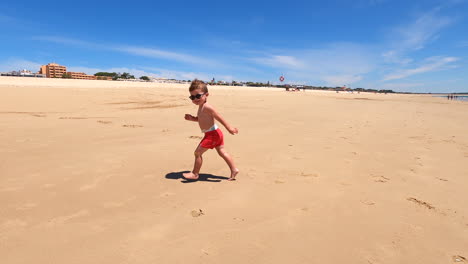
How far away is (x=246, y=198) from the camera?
2500 millimetres

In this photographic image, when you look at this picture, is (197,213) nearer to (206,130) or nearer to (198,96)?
(206,130)

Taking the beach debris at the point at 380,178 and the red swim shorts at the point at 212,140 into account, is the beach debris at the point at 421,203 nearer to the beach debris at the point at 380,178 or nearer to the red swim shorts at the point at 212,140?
the beach debris at the point at 380,178

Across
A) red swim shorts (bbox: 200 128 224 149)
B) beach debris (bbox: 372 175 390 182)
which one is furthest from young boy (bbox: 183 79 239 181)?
beach debris (bbox: 372 175 390 182)

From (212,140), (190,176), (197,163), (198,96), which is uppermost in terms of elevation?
(198,96)

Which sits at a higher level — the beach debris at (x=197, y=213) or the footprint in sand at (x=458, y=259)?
the beach debris at (x=197, y=213)

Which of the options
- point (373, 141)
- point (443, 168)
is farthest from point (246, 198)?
point (373, 141)

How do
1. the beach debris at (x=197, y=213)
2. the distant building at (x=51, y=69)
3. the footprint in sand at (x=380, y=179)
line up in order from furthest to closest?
the distant building at (x=51, y=69)
the footprint in sand at (x=380, y=179)
the beach debris at (x=197, y=213)

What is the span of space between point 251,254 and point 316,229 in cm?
65

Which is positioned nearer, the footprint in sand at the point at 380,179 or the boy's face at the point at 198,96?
the boy's face at the point at 198,96

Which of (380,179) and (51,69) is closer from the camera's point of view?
(380,179)

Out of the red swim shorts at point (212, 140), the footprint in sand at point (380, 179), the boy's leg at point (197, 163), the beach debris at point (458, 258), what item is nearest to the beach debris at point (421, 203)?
the footprint in sand at point (380, 179)

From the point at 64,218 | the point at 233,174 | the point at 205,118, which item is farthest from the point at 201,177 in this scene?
the point at 64,218

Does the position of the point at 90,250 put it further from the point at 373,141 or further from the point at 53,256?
the point at 373,141

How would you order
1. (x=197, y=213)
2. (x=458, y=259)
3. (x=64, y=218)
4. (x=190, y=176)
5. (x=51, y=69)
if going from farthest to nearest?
(x=51, y=69)
(x=190, y=176)
(x=197, y=213)
(x=64, y=218)
(x=458, y=259)
